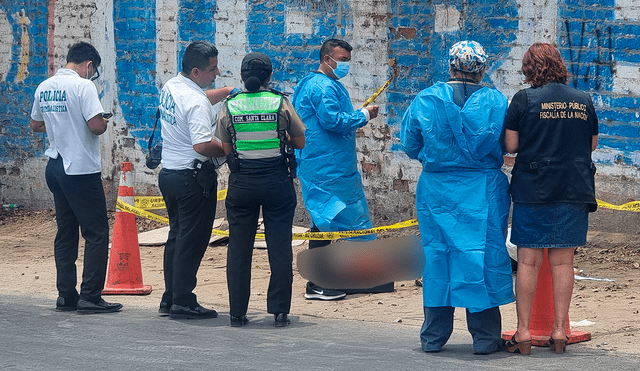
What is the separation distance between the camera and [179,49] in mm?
10680

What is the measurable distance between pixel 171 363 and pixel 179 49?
6062 mm

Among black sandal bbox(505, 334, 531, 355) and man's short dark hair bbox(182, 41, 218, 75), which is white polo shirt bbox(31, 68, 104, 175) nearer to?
man's short dark hair bbox(182, 41, 218, 75)

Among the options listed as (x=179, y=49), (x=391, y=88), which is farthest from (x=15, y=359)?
(x=179, y=49)

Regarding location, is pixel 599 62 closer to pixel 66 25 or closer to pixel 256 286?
pixel 256 286

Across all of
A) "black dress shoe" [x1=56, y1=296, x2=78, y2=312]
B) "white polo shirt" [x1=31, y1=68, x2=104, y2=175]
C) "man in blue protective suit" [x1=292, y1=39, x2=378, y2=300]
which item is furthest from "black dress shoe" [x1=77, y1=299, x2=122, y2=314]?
"man in blue protective suit" [x1=292, y1=39, x2=378, y2=300]

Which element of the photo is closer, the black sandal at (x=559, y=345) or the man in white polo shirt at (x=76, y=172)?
the black sandal at (x=559, y=345)

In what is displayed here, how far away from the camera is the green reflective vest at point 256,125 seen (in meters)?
6.11

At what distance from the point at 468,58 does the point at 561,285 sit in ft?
4.56

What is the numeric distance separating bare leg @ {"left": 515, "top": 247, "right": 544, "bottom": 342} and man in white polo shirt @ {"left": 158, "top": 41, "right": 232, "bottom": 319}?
7.26 ft

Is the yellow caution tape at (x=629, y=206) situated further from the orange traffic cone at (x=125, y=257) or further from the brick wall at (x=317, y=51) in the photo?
the orange traffic cone at (x=125, y=257)

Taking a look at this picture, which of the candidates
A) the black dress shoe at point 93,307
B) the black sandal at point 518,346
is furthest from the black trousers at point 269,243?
the black sandal at point 518,346

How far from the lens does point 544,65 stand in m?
5.19

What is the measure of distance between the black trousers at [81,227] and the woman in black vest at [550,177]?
120 inches

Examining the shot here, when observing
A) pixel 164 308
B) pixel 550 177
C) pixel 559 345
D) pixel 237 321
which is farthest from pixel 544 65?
pixel 164 308
